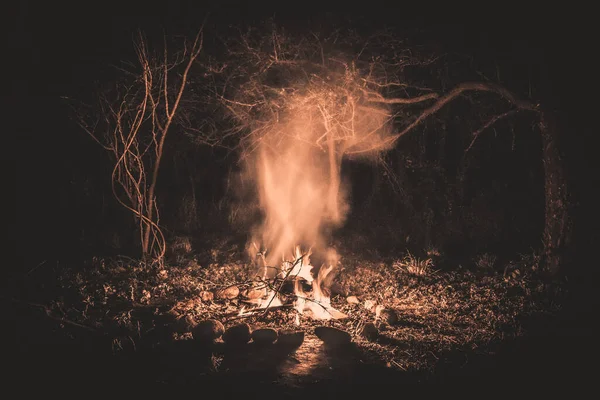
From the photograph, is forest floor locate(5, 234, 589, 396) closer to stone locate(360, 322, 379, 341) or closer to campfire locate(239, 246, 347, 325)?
stone locate(360, 322, 379, 341)

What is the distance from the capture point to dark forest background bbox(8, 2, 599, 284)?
7.15 m

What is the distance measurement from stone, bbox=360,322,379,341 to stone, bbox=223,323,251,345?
4.14ft

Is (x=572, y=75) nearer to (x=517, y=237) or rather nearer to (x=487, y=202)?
(x=517, y=237)

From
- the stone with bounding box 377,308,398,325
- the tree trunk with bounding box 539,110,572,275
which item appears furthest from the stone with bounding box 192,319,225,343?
the tree trunk with bounding box 539,110,572,275

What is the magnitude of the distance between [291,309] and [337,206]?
17.3ft

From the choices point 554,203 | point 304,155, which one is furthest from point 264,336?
point 304,155

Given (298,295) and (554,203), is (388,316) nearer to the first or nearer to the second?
(298,295)

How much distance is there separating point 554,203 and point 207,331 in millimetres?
5351

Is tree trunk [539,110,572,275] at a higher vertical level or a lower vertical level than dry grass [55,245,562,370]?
higher

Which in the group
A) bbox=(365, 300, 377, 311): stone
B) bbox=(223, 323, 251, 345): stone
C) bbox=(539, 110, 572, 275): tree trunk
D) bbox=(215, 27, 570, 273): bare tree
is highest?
bbox=(215, 27, 570, 273): bare tree

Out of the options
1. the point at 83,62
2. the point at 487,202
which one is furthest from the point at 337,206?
the point at 83,62

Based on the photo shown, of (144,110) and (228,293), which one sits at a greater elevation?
(144,110)

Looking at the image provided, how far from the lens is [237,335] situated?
5.43m

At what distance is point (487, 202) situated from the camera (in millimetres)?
12148
